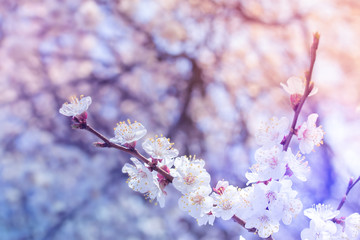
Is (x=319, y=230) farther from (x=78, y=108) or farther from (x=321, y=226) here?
(x=78, y=108)

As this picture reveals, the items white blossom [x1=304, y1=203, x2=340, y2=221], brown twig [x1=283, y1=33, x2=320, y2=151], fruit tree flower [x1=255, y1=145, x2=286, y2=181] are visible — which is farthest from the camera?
white blossom [x1=304, y1=203, x2=340, y2=221]

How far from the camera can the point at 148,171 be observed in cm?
78

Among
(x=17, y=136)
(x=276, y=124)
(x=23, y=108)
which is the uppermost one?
(x=276, y=124)

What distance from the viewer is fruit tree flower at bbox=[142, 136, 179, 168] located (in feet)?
2.61

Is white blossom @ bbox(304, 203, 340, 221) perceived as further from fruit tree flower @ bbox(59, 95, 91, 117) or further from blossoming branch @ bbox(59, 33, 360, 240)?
fruit tree flower @ bbox(59, 95, 91, 117)

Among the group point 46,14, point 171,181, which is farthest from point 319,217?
point 46,14

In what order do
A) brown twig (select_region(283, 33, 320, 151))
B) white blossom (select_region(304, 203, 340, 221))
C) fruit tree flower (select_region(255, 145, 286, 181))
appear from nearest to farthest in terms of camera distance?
brown twig (select_region(283, 33, 320, 151)) < fruit tree flower (select_region(255, 145, 286, 181)) < white blossom (select_region(304, 203, 340, 221))

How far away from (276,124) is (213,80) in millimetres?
1190

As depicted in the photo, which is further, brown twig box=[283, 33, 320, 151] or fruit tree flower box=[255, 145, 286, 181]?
fruit tree flower box=[255, 145, 286, 181]

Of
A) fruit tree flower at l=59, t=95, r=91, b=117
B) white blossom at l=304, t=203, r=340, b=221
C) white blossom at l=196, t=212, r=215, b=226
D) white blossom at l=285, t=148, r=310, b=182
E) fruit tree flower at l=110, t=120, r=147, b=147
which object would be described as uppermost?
white blossom at l=285, t=148, r=310, b=182

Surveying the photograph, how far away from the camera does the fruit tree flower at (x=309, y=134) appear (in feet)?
2.31

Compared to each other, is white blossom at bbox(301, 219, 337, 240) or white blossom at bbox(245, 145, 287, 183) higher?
white blossom at bbox(245, 145, 287, 183)

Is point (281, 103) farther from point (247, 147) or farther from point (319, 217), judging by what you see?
point (319, 217)

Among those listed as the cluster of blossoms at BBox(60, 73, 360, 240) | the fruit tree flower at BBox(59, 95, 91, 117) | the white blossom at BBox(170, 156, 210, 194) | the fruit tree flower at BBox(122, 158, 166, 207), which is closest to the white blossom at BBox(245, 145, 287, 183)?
the cluster of blossoms at BBox(60, 73, 360, 240)
